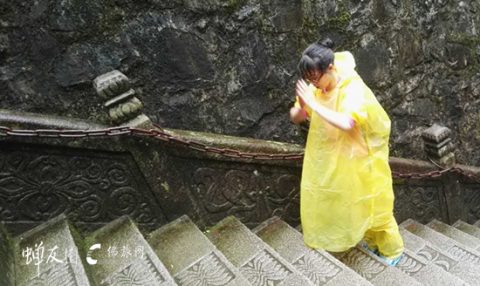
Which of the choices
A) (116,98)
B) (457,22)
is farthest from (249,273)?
(457,22)

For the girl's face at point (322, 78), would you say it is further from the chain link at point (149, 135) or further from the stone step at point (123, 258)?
the stone step at point (123, 258)

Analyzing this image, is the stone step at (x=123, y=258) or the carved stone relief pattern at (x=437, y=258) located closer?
the stone step at (x=123, y=258)

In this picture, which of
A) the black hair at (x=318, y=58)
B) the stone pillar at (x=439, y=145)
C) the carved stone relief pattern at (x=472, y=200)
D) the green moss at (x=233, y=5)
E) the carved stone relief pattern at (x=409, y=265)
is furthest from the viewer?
the carved stone relief pattern at (x=472, y=200)

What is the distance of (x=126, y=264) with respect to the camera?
2414 mm

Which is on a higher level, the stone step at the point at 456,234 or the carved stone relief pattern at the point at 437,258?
the carved stone relief pattern at the point at 437,258

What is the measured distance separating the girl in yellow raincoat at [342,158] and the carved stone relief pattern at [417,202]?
93 cm

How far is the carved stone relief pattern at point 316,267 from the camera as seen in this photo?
2.47 meters

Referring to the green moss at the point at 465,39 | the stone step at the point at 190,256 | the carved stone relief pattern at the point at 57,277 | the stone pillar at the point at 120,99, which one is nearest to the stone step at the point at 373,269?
the stone step at the point at 190,256

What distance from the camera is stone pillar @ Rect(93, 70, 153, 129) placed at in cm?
235

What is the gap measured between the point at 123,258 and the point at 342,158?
1477mm

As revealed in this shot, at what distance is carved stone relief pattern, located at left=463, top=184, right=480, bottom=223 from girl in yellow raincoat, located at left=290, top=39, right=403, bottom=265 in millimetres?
1833

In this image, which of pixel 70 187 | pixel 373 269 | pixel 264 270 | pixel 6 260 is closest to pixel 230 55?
pixel 70 187

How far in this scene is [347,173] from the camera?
8.25 ft

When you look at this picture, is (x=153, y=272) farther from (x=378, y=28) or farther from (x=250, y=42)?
(x=378, y=28)
